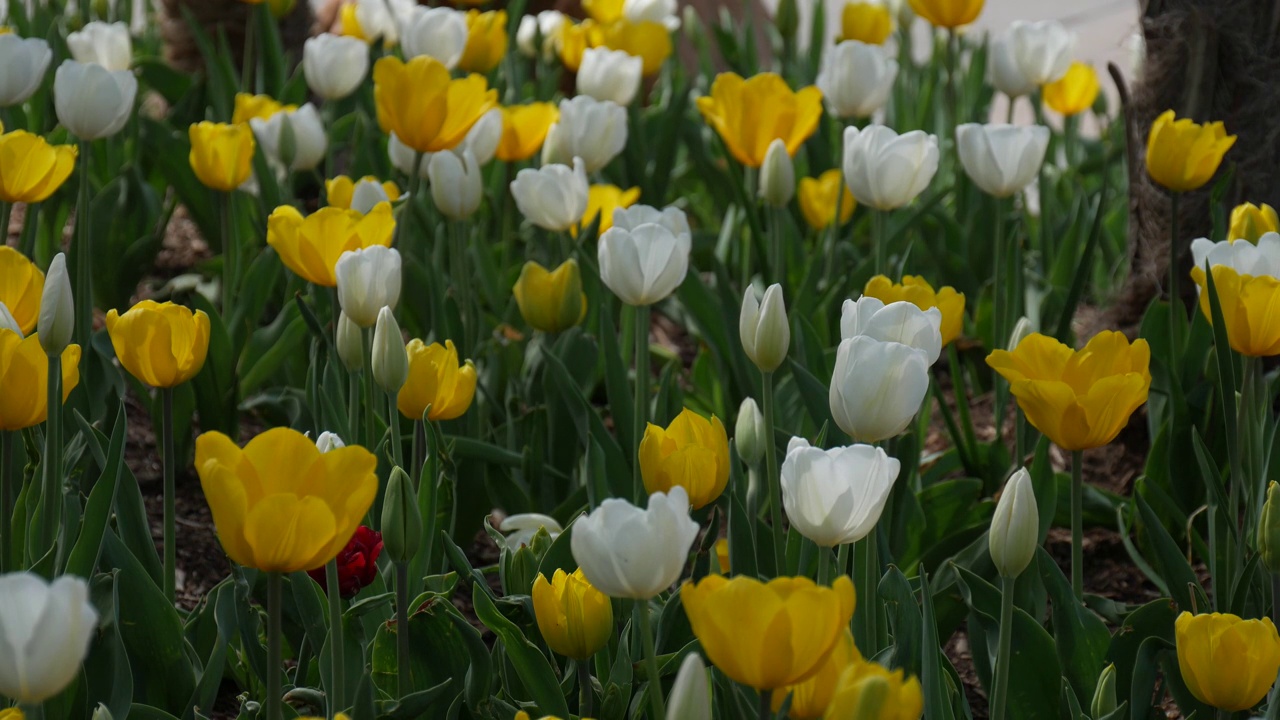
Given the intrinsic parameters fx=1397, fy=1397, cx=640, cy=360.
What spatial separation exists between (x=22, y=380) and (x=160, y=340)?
0.56 ft

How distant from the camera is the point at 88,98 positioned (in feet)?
6.08

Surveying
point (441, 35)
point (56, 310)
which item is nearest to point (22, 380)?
point (56, 310)

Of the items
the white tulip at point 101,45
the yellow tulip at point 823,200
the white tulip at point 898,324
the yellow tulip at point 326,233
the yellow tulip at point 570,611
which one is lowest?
the yellow tulip at point 823,200

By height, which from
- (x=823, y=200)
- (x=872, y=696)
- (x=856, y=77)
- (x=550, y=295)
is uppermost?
(x=872, y=696)

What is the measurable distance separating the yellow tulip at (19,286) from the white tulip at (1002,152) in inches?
47.5

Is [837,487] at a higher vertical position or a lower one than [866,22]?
higher

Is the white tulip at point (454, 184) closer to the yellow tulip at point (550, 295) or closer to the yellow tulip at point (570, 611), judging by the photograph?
the yellow tulip at point (550, 295)

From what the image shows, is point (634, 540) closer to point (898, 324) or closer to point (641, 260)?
point (898, 324)

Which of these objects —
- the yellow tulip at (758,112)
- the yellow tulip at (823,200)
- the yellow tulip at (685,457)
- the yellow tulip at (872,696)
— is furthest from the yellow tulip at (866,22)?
the yellow tulip at (872,696)

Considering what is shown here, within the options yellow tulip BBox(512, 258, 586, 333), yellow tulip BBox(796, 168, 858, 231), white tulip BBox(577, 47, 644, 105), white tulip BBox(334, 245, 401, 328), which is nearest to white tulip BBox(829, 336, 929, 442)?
white tulip BBox(334, 245, 401, 328)

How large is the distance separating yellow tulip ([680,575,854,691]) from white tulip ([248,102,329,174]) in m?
1.63

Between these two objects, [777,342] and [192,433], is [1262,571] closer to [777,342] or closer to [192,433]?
[777,342]

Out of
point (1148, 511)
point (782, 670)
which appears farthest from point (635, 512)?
point (1148, 511)

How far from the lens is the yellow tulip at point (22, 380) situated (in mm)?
1159
